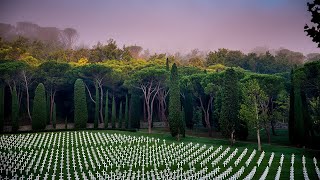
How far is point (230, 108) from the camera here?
109 feet

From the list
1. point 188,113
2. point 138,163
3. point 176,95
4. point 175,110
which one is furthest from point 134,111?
point 138,163

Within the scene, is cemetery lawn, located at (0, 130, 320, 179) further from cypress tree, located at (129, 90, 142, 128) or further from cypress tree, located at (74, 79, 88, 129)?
cypress tree, located at (129, 90, 142, 128)

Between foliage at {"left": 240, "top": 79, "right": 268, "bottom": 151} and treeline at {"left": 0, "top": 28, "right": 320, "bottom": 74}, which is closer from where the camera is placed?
foliage at {"left": 240, "top": 79, "right": 268, "bottom": 151}

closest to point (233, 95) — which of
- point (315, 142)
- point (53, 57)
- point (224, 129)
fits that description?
point (224, 129)

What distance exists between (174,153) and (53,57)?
51083mm

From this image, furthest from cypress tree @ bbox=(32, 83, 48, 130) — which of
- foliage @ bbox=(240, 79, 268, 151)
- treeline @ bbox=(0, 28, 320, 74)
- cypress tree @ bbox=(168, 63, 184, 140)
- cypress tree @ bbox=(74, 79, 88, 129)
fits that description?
foliage @ bbox=(240, 79, 268, 151)

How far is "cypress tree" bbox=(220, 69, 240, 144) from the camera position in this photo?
32875mm

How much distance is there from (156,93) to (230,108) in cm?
1680

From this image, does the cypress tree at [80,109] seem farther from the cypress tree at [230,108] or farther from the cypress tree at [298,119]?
the cypress tree at [298,119]

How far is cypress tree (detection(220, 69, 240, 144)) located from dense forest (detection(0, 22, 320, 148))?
105 millimetres

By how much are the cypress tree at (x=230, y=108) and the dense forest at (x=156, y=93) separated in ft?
0.34

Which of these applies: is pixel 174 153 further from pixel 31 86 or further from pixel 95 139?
pixel 31 86

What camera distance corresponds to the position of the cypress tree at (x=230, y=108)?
108 ft

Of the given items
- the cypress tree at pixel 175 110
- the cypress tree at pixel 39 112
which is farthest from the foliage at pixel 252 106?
the cypress tree at pixel 39 112
